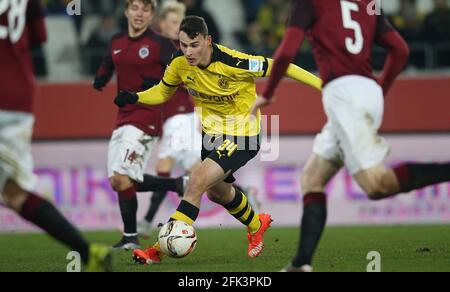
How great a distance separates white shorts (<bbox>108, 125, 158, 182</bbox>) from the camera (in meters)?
9.87

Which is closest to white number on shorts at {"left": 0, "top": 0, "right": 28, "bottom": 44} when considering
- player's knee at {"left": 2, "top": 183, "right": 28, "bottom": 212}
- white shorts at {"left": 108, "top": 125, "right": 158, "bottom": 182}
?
player's knee at {"left": 2, "top": 183, "right": 28, "bottom": 212}

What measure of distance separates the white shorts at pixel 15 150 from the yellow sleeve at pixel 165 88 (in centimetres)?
208

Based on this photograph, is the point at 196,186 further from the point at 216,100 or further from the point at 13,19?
the point at 13,19

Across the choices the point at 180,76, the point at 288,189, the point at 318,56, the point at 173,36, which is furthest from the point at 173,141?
the point at 318,56

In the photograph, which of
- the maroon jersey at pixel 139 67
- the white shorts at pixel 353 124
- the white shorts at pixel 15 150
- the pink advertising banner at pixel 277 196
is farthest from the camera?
the pink advertising banner at pixel 277 196

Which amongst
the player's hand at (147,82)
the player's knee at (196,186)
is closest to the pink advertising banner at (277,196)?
the player's hand at (147,82)

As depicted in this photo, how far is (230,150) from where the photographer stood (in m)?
8.29

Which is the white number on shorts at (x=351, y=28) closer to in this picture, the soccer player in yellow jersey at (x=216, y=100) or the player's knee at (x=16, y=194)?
the soccer player in yellow jersey at (x=216, y=100)

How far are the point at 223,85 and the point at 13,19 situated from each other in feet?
7.91

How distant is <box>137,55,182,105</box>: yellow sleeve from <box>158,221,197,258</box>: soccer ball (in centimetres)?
115

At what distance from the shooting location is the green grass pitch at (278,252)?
806cm

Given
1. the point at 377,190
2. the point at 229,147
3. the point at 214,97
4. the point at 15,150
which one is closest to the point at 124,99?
the point at 214,97

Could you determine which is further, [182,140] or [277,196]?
[277,196]

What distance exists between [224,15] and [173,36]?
5208mm
